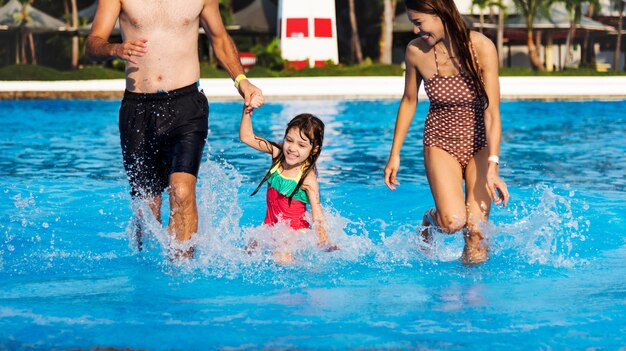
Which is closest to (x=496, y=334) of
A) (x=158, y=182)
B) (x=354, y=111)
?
(x=158, y=182)

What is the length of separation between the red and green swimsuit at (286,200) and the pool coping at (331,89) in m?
19.3

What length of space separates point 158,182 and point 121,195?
14.8 feet

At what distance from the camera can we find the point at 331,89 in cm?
2739

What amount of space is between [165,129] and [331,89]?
21109mm

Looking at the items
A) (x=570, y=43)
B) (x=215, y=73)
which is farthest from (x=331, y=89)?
(x=570, y=43)

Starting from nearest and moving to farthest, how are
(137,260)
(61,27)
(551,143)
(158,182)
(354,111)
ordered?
(158,182)
(137,260)
(551,143)
(354,111)
(61,27)

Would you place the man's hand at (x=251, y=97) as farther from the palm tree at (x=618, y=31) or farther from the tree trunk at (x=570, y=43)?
the palm tree at (x=618, y=31)

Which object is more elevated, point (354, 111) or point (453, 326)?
point (453, 326)

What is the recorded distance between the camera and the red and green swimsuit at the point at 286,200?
6613mm

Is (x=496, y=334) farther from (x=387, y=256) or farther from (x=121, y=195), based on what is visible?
(x=121, y=195)

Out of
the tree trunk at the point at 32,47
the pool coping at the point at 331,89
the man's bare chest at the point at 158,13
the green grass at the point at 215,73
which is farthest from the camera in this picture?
the tree trunk at the point at 32,47

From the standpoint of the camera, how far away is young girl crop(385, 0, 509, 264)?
20.0 feet

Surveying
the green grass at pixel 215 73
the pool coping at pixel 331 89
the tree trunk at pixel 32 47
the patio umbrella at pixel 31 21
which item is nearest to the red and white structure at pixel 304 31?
the green grass at pixel 215 73

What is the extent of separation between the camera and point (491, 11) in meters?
40.4
